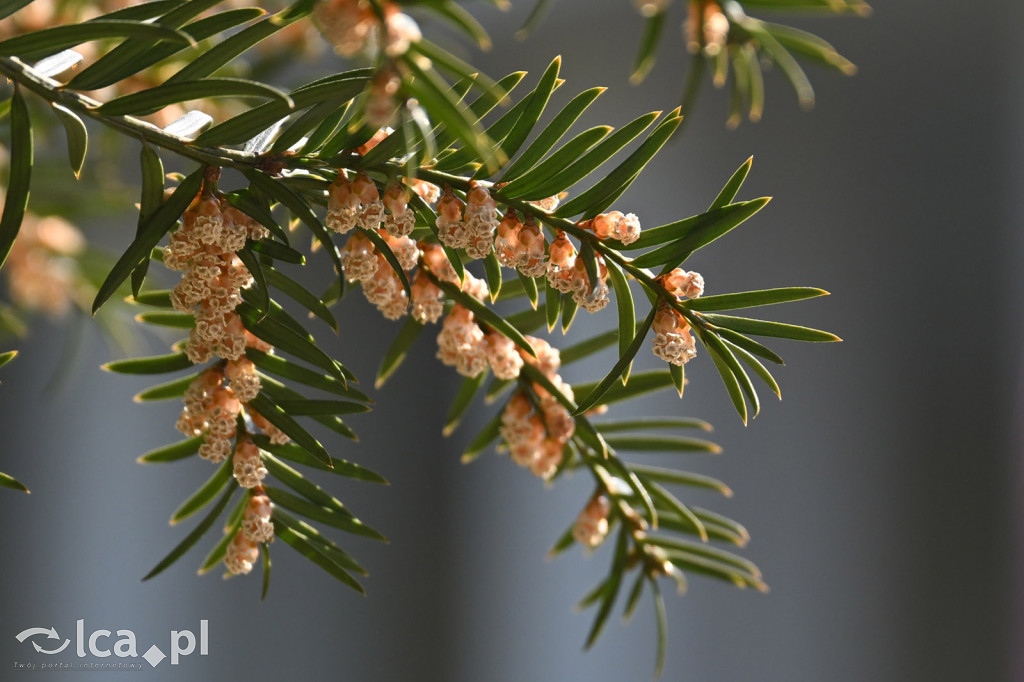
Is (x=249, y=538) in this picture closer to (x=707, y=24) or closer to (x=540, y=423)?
(x=540, y=423)

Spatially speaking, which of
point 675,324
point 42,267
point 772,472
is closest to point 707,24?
point 675,324

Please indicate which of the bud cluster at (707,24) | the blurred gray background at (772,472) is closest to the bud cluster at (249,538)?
the bud cluster at (707,24)

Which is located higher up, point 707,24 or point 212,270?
point 707,24

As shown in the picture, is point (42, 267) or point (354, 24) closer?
point (354, 24)

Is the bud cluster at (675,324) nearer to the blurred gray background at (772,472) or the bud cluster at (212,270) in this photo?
the bud cluster at (212,270)

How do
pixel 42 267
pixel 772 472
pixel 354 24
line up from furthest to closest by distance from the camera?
pixel 772 472
pixel 42 267
pixel 354 24

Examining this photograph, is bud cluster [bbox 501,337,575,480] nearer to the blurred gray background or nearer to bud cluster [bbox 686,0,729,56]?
bud cluster [bbox 686,0,729,56]

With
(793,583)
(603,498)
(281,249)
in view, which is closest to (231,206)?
(281,249)

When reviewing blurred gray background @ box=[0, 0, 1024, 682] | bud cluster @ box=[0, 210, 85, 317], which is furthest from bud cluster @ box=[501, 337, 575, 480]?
blurred gray background @ box=[0, 0, 1024, 682]

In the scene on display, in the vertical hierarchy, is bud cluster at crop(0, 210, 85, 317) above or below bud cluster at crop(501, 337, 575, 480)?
above
